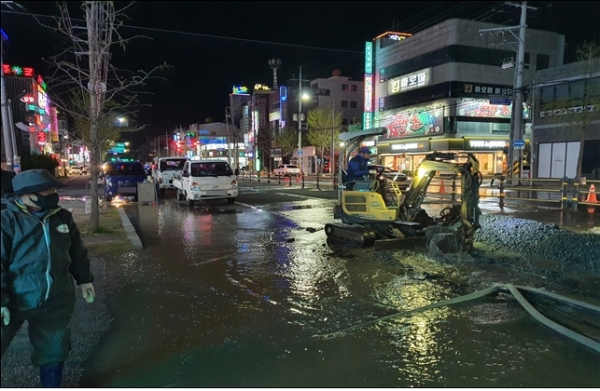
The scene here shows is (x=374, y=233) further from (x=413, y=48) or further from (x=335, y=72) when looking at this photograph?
(x=335, y=72)

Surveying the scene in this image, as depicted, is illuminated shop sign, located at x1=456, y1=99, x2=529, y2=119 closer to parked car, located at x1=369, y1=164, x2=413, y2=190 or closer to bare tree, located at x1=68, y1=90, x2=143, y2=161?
parked car, located at x1=369, y1=164, x2=413, y2=190

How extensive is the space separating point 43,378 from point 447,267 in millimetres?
5968

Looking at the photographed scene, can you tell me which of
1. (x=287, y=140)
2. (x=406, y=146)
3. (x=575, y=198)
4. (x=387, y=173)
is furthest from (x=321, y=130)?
(x=575, y=198)

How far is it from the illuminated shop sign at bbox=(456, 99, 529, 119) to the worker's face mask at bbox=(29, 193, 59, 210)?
44.0m

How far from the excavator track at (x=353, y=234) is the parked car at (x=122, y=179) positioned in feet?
43.4

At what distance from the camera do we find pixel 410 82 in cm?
4666

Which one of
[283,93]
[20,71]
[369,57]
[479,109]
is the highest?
[369,57]

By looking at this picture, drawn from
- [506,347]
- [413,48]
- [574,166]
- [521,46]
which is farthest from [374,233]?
[413,48]

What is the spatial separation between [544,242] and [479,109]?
38686mm

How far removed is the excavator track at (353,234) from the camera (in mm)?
8516

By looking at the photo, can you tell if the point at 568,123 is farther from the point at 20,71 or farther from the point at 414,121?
the point at 20,71

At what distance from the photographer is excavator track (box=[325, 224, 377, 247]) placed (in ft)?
27.9

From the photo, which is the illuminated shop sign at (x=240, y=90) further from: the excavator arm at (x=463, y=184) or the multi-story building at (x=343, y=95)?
the excavator arm at (x=463, y=184)

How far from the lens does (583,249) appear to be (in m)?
7.95
